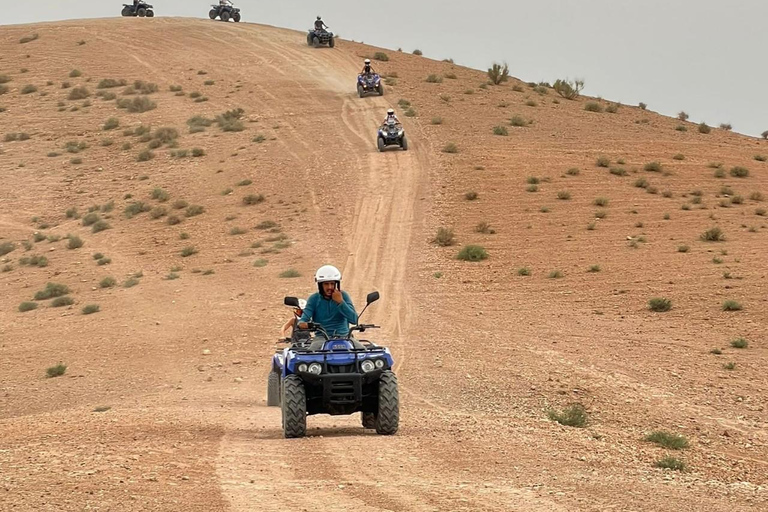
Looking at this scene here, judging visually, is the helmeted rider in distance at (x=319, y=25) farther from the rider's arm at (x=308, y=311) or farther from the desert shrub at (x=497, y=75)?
the rider's arm at (x=308, y=311)

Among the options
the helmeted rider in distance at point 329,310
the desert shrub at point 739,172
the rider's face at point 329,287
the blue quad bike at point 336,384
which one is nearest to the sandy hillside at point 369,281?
the desert shrub at point 739,172

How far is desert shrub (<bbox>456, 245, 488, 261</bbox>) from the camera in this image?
30.5 metres

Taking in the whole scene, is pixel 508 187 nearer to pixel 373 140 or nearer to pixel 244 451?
pixel 373 140

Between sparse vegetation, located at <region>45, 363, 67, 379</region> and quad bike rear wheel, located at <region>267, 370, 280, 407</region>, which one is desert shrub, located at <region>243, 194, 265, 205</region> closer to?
sparse vegetation, located at <region>45, 363, 67, 379</region>

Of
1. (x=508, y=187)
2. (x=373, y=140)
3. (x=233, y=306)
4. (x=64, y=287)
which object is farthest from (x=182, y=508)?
(x=373, y=140)

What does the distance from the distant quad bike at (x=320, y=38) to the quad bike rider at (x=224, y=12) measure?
38.0ft

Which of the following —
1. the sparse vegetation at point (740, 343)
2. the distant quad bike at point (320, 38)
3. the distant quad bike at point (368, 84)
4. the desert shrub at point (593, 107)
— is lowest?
the sparse vegetation at point (740, 343)

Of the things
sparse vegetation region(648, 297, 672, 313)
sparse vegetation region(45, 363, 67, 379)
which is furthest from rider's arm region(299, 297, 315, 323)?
sparse vegetation region(648, 297, 672, 313)

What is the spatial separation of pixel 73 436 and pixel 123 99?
41674 millimetres

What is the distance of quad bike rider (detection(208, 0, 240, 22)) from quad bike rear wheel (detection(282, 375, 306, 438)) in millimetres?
64156

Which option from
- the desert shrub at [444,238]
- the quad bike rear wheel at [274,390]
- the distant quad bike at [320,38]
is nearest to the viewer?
the quad bike rear wheel at [274,390]

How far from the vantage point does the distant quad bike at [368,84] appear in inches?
2028

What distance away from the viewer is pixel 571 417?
1472 centimetres

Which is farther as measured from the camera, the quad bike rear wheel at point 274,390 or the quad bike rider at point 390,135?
the quad bike rider at point 390,135
